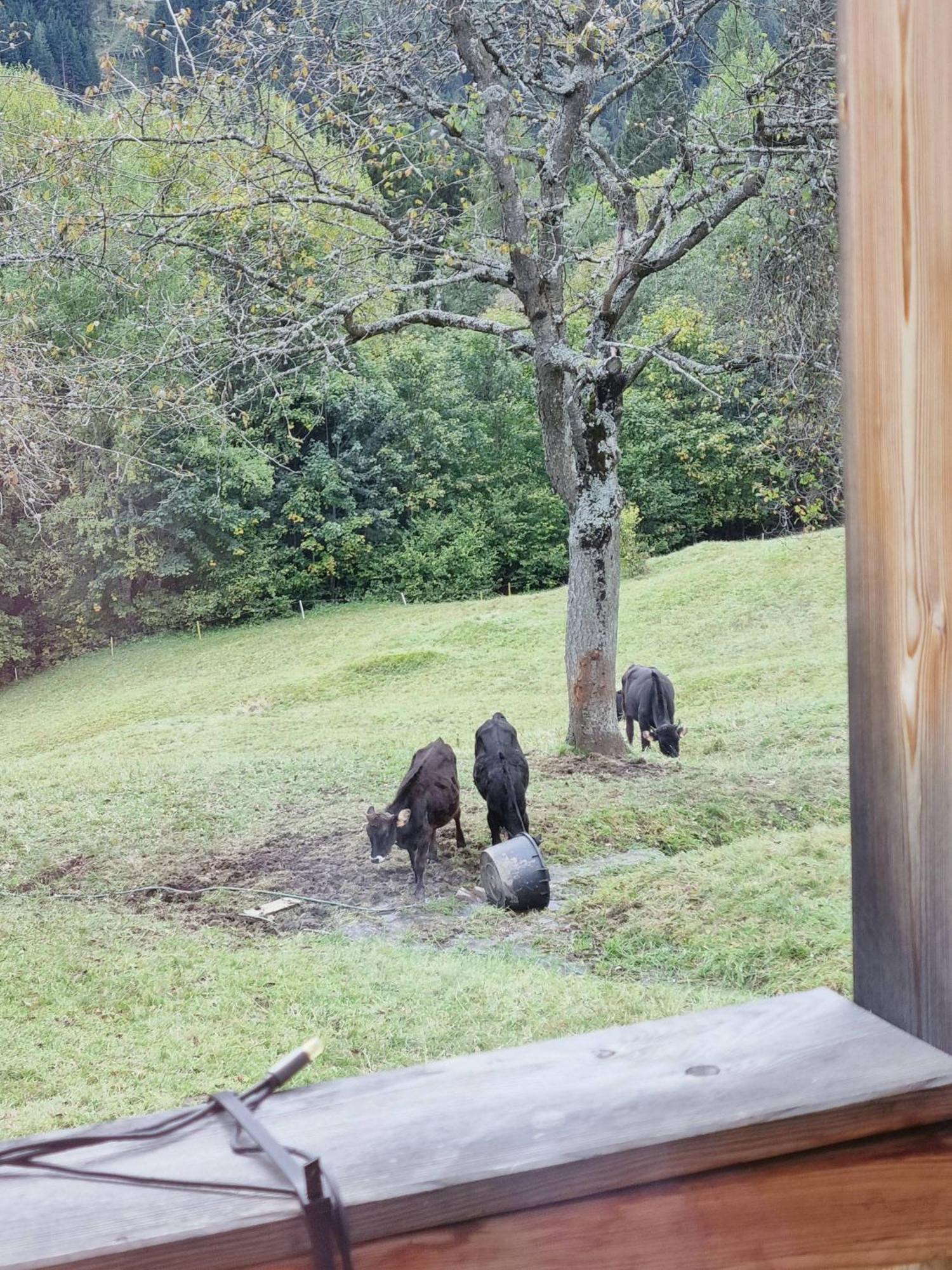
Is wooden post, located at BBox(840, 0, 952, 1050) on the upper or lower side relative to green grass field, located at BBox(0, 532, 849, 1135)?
upper

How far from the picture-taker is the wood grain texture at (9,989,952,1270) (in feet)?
1.48

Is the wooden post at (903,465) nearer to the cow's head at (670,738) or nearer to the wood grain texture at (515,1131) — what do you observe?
the wood grain texture at (515,1131)

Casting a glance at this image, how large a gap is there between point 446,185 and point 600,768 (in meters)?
2.92

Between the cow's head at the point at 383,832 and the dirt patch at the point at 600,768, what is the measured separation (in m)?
1.27

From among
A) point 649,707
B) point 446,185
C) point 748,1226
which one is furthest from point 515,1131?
point 649,707

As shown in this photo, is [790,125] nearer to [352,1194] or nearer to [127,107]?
[127,107]

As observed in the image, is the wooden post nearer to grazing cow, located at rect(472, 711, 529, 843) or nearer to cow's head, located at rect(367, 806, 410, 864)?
cow's head, located at rect(367, 806, 410, 864)

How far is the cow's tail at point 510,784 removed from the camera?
4621 millimetres

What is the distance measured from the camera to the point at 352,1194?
1.53 feet

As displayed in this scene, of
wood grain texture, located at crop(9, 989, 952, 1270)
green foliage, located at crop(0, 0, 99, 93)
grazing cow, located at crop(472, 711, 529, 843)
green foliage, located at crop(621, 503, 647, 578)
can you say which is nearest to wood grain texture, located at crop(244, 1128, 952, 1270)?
wood grain texture, located at crop(9, 989, 952, 1270)

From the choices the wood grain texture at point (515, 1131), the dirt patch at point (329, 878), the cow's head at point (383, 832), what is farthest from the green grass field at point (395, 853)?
the wood grain texture at point (515, 1131)

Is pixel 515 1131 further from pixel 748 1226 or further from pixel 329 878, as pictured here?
pixel 329 878

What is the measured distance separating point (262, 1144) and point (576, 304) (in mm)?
5948

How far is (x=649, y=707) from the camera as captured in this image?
20.0 feet
